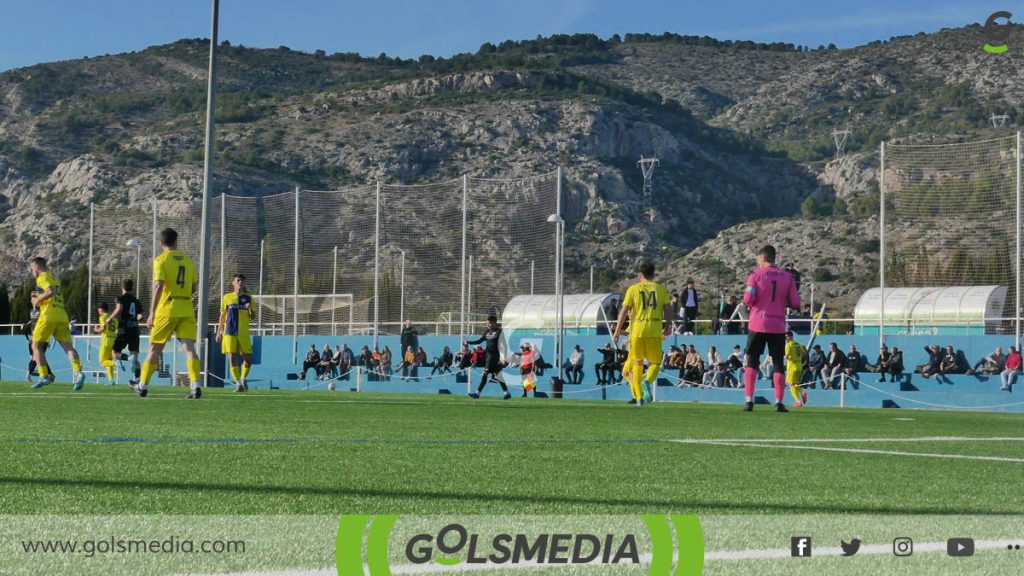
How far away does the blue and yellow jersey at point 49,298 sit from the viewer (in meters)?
17.7

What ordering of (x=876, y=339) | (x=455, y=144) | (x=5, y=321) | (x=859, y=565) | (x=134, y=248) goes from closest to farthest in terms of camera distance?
(x=859, y=565) < (x=876, y=339) < (x=134, y=248) < (x=5, y=321) < (x=455, y=144)

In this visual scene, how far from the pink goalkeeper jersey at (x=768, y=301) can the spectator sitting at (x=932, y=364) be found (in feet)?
47.0

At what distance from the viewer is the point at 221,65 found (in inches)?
6831

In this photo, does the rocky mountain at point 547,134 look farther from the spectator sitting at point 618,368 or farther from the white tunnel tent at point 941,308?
the spectator sitting at point 618,368

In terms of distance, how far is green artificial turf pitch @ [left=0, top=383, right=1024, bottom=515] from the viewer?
15.4ft

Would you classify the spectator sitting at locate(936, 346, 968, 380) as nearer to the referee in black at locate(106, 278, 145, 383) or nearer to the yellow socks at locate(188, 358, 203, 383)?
the referee in black at locate(106, 278, 145, 383)

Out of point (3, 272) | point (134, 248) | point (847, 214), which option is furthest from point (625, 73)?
point (134, 248)

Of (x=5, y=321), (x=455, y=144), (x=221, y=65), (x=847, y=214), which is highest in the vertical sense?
(x=221, y=65)

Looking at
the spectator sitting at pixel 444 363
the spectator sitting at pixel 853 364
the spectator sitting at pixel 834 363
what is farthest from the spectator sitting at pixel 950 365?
the spectator sitting at pixel 444 363

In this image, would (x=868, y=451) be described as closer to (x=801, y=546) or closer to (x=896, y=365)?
(x=801, y=546)

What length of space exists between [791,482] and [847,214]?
9434 cm

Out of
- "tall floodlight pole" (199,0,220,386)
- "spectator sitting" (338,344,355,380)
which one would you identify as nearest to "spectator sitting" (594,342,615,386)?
"spectator sitting" (338,344,355,380)

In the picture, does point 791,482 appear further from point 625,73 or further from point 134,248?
point 625,73

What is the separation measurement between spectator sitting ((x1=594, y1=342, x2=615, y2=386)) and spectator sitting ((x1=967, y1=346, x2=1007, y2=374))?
8.38 meters
